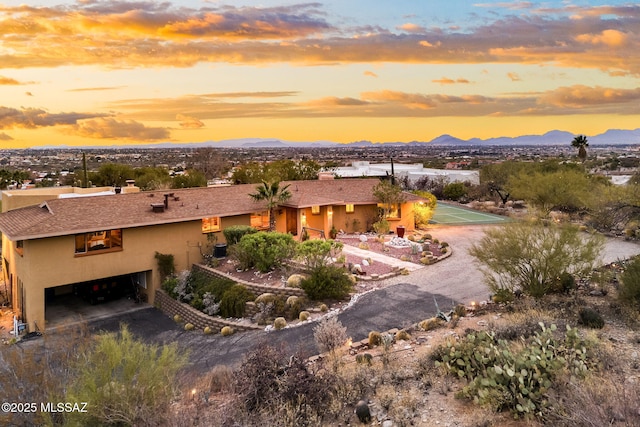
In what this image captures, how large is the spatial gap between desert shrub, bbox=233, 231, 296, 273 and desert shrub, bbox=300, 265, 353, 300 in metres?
3.16

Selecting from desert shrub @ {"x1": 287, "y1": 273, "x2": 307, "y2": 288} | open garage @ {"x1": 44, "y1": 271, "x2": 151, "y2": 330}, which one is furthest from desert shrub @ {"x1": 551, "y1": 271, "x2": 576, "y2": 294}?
open garage @ {"x1": 44, "y1": 271, "x2": 151, "y2": 330}

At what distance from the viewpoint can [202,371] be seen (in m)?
12.9

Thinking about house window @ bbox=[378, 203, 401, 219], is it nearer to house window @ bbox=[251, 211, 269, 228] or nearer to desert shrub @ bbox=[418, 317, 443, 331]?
house window @ bbox=[251, 211, 269, 228]

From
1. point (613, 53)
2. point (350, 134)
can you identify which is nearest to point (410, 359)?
point (613, 53)

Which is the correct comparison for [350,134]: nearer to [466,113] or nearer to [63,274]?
[466,113]

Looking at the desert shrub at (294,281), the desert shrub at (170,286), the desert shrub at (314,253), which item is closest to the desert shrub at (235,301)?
the desert shrub at (294,281)

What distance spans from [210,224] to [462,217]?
22.0 meters

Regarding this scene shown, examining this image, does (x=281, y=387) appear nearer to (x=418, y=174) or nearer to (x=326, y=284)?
(x=326, y=284)

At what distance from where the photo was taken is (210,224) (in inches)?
942

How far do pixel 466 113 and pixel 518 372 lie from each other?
225 feet

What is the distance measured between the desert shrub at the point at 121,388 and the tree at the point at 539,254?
36.9 ft

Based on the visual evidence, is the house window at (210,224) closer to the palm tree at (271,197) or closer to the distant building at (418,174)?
the palm tree at (271,197)

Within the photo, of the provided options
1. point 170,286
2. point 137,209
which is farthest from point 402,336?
point 137,209

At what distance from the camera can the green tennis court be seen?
112ft
